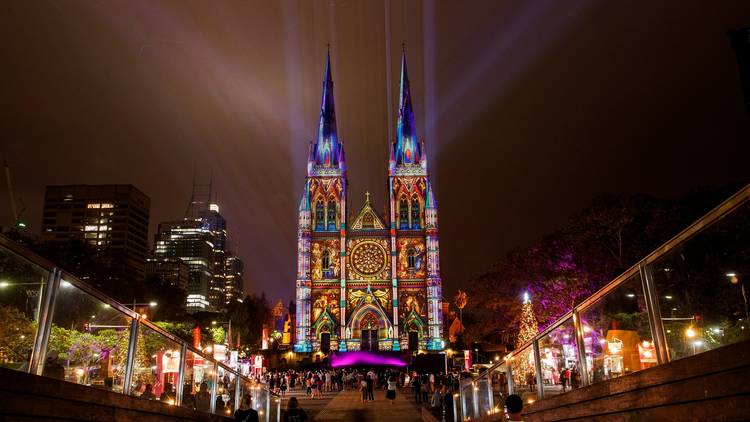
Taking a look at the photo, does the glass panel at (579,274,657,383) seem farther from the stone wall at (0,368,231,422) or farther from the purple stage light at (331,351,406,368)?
the purple stage light at (331,351,406,368)

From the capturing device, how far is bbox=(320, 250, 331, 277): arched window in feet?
221

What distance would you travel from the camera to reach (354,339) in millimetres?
64688

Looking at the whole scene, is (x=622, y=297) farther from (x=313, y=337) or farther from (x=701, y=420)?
(x=313, y=337)

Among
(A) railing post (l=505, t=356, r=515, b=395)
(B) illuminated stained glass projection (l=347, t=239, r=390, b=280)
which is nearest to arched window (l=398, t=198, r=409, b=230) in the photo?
(B) illuminated stained glass projection (l=347, t=239, r=390, b=280)

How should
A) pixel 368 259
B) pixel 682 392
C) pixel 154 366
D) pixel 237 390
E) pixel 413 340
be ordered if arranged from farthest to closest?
1. pixel 368 259
2. pixel 413 340
3. pixel 237 390
4. pixel 154 366
5. pixel 682 392

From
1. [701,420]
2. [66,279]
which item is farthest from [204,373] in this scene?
[701,420]

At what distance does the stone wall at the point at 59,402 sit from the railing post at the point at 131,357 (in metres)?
0.15

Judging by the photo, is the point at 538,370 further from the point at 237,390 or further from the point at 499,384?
the point at 237,390

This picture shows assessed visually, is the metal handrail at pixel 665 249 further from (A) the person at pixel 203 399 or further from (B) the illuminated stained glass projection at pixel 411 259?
(B) the illuminated stained glass projection at pixel 411 259

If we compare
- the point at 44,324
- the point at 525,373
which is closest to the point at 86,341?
the point at 44,324

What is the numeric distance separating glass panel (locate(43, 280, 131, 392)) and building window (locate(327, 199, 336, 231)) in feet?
203

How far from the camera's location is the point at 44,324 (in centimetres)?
538

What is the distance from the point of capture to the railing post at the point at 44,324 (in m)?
5.23

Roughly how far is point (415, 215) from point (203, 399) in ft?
199
